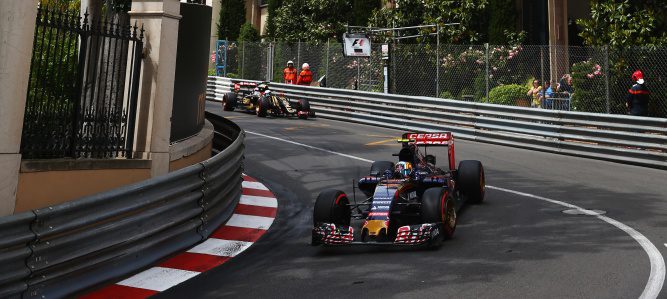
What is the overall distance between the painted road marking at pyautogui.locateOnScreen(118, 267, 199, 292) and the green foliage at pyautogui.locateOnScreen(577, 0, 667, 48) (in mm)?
14040

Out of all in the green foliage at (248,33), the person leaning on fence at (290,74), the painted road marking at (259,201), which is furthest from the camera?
the green foliage at (248,33)

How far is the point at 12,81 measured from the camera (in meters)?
7.52

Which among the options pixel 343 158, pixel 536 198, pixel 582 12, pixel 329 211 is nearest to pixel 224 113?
pixel 343 158

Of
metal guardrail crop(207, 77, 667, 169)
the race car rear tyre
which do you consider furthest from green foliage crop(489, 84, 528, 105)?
the race car rear tyre

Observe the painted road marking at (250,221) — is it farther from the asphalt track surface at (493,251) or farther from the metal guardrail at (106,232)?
the metal guardrail at (106,232)

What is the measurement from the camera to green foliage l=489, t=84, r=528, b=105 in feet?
66.6

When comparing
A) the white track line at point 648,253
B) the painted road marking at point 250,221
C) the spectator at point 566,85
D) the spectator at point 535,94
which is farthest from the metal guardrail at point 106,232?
the spectator at point 566,85

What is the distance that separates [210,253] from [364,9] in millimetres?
24939

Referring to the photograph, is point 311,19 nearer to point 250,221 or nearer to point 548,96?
point 548,96

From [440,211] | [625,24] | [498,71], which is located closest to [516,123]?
[498,71]

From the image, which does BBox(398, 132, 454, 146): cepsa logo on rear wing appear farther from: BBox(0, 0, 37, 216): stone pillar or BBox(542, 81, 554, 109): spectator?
BBox(542, 81, 554, 109): spectator

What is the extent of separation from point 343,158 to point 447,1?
12.0 metres

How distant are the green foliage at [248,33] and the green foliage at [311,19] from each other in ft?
11.8

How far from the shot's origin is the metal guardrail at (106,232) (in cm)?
674
